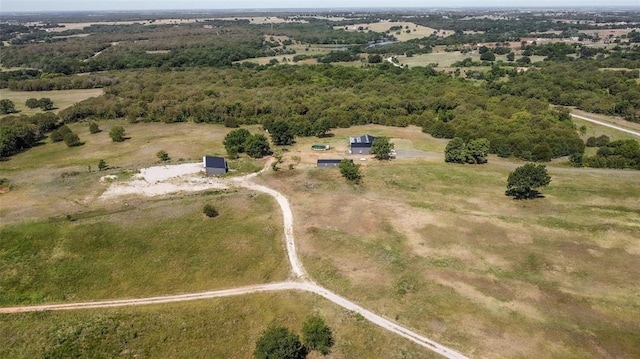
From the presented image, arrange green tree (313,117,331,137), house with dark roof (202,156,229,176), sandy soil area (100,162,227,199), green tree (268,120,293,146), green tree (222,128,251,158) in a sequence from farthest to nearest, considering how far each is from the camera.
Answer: green tree (313,117,331,137), green tree (268,120,293,146), green tree (222,128,251,158), house with dark roof (202,156,229,176), sandy soil area (100,162,227,199)

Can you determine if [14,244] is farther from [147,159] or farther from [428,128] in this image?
[428,128]

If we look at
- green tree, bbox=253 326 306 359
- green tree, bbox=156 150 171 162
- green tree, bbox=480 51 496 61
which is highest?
green tree, bbox=480 51 496 61

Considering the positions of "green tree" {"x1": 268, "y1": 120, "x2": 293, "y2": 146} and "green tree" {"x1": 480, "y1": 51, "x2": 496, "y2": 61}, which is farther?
"green tree" {"x1": 480, "y1": 51, "x2": 496, "y2": 61}

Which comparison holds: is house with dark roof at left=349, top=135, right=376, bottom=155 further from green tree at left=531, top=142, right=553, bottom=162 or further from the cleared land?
green tree at left=531, top=142, right=553, bottom=162

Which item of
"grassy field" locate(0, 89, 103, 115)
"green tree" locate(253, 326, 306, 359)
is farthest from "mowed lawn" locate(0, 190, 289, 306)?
"grassy field" locate(0, 89, 103, 115)

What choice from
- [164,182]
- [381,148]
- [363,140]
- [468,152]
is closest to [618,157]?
[468,152]

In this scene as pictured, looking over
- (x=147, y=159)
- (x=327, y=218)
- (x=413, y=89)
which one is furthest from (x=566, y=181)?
(x=147, y=159)
